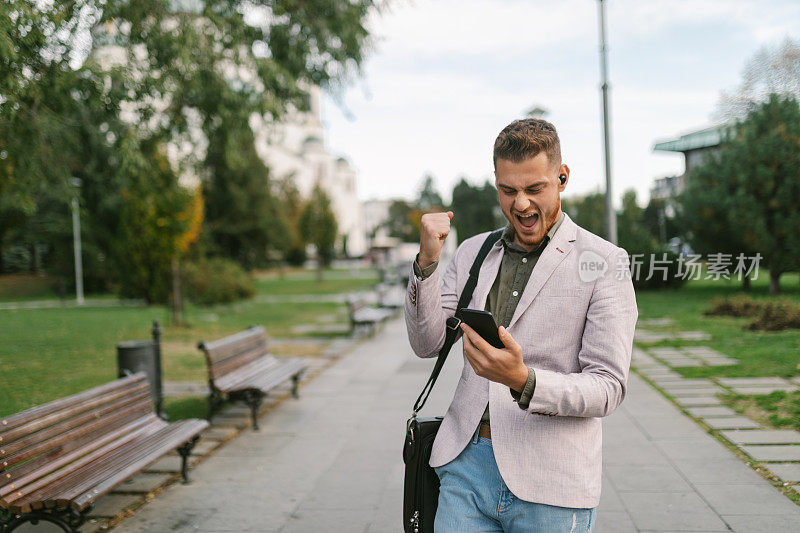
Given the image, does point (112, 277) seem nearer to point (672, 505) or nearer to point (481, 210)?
point (672, 505)

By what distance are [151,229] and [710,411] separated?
12341 mm

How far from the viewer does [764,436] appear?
596 centimetres

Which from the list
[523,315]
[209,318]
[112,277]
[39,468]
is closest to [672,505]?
[523,315]

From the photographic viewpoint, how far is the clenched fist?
2012mm

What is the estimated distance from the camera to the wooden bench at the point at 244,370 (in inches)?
272

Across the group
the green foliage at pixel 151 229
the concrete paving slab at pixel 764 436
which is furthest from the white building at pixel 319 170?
the concrete paving slab at pixel 764 436

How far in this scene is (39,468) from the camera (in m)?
4.11

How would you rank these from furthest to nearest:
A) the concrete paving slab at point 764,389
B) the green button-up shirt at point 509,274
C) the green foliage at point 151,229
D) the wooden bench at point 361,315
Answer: the wooden bench at point 361,315, the green foliage at point 151,229, the concrete paving slab at point 764,389, the green button-up shirt at point 509,274

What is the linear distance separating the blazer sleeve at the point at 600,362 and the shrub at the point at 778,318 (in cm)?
1166

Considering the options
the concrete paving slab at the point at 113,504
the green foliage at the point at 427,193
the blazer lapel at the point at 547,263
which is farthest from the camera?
the green foliage at the point at 427,193

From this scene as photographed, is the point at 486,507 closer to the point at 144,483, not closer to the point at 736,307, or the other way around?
the point at 144,483

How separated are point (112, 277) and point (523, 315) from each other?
31.2 m

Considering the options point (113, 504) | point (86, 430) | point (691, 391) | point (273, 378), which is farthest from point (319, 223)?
point (86, 430)

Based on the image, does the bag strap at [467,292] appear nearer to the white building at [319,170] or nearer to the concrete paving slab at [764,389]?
the concrete paving slab at [764,389]
